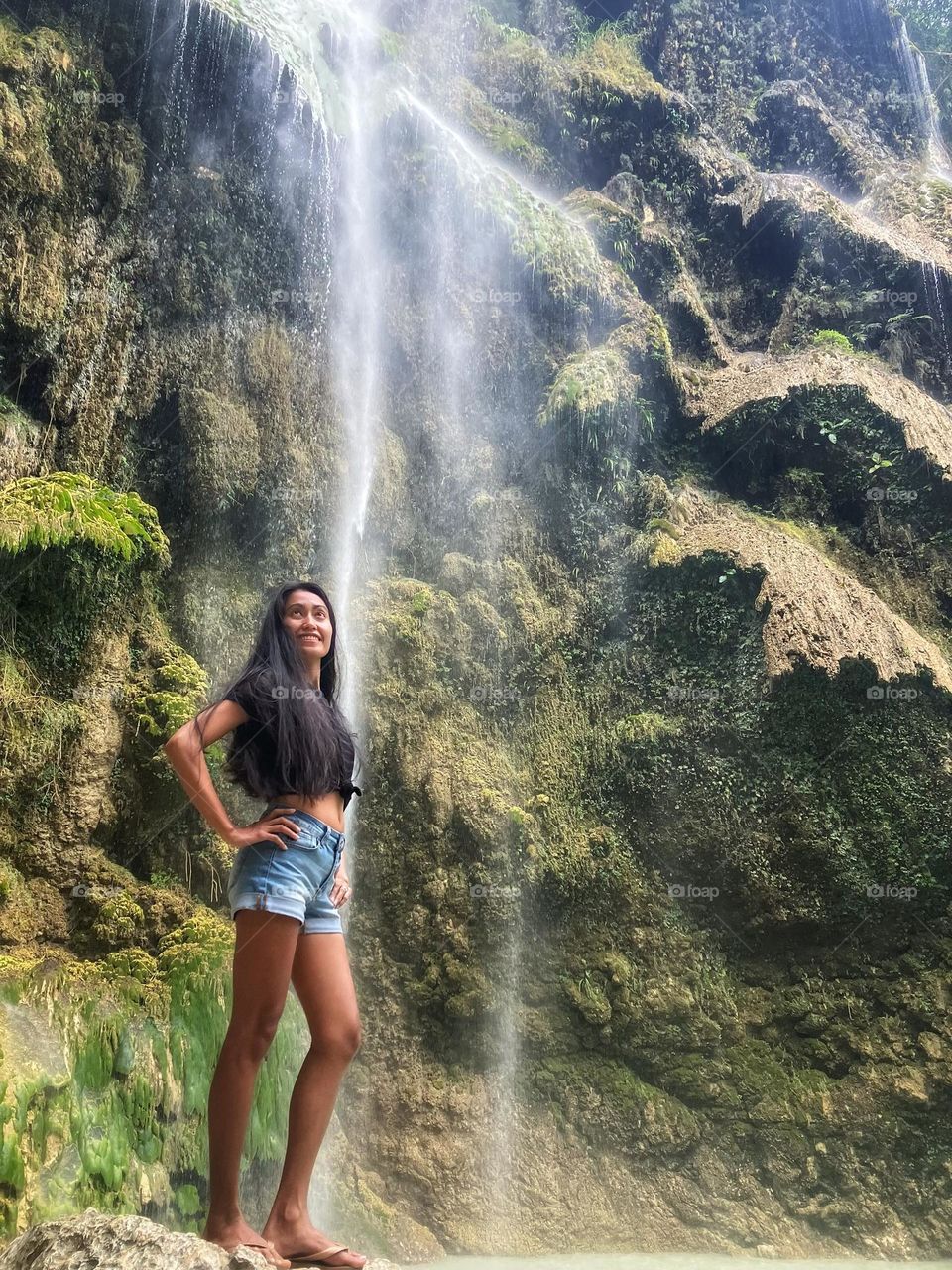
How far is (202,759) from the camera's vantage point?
324 cm

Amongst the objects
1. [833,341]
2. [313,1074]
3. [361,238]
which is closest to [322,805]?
[313,1074]

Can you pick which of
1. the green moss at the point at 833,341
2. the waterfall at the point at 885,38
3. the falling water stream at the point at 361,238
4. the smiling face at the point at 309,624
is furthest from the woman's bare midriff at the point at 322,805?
the waterfall at the point at 885,38

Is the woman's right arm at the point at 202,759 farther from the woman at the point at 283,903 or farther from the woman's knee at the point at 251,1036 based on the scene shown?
the woman's knee at the point at 251,1036

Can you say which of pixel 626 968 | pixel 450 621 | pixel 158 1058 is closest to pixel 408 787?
pixel 450 621

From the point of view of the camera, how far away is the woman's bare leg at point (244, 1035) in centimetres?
298

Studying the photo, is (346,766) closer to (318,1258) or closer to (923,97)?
(318,1258)

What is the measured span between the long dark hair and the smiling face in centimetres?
8

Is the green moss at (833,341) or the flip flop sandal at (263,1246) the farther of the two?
the green moss at (833,341)

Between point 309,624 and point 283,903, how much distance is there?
1.04 m

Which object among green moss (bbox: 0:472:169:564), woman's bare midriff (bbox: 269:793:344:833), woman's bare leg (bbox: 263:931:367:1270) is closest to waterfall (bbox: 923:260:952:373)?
green moss (bbox: 0:472:169:564)

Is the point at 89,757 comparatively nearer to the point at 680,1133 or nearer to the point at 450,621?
the point at 450,621

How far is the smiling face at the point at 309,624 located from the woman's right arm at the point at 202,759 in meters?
0.41

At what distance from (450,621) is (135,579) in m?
3.05

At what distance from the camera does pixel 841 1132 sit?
24.7 ft
